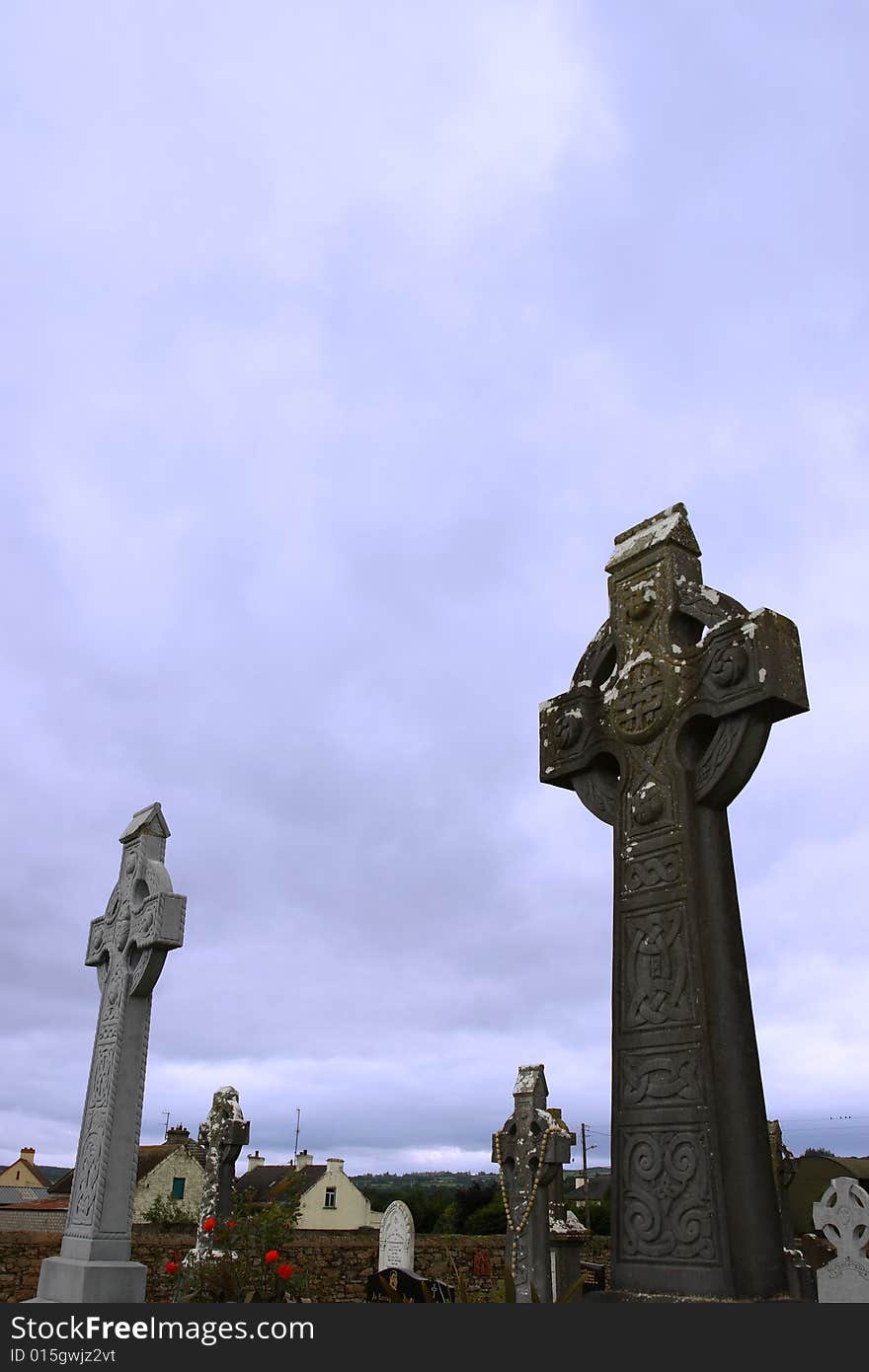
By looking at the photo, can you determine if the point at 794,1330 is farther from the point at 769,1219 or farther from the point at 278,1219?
the point at 278,1219

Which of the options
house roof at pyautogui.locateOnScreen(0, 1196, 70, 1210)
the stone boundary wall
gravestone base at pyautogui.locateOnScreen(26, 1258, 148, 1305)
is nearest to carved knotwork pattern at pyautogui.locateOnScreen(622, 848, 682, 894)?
gravestone base at pyautogui.locateOnScreen(26, 1258, 148, 1305)

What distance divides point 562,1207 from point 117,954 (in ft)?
23.8

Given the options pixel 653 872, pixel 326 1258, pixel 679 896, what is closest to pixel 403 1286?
pixel 326 1258

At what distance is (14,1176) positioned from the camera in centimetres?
4881

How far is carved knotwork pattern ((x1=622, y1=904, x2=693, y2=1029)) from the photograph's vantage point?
14.9ft

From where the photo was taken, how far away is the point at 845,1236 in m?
9.44

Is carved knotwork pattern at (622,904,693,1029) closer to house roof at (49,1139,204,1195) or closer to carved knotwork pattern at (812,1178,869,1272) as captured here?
carved knotwork pattern at (812,1178,869,1272)

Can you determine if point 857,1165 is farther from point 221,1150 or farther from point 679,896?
point 679,896

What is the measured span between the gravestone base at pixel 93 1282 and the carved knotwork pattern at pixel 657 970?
521cm

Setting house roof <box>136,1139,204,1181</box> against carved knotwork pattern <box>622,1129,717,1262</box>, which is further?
house roof <box>136,1139,204,1181</box>

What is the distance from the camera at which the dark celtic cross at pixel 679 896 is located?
165 inches

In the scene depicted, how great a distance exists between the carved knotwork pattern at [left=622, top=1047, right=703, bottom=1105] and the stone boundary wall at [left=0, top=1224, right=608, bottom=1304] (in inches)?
345

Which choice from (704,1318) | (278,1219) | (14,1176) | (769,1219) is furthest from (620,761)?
(14,1176)

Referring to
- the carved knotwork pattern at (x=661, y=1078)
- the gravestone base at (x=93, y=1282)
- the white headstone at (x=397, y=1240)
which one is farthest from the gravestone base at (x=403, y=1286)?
the carved knotwork pattern at (x=661, y=1078)
